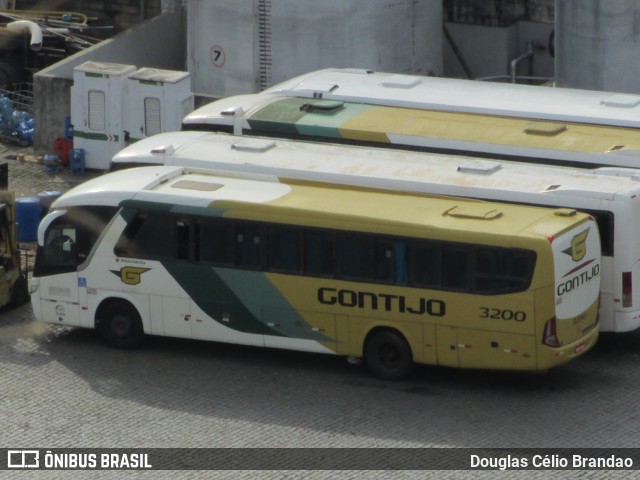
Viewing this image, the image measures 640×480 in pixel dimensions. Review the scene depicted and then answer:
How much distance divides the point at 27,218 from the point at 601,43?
Answer: 10599 mm

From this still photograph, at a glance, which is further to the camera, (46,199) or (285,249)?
(46,199)

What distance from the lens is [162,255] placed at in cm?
2008

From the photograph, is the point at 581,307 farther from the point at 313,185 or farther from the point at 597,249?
the point at 313,185

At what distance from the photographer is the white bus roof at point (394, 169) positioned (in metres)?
19.6

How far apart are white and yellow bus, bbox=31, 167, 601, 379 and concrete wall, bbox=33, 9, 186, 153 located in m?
9.73

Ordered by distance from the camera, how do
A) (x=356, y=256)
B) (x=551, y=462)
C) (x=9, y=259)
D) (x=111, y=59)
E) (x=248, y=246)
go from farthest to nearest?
(x=111, y=59), (x=9, y=259), (x=248, y=246), (x=356, y=256), (x=551, y=462)

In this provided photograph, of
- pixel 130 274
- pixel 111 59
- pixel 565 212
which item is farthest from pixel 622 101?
pixel 111 59

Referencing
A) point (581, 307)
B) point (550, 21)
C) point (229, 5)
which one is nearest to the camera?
point (581, 307)

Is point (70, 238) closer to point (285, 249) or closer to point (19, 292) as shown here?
point (19, 292)

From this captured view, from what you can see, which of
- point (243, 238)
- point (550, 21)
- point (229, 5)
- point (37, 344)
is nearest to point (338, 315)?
point (243, 238)

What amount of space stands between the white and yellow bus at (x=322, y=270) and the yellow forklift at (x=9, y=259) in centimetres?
117

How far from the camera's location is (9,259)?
22.2 metres

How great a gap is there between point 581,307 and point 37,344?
7223 mm

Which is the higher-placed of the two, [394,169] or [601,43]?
[601,43]
